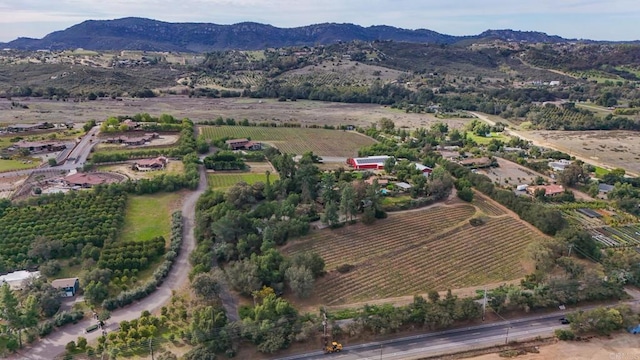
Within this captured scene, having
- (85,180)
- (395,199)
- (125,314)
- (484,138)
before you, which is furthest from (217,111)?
→ (125,314)

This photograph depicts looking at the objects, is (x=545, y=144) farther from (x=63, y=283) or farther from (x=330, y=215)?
(x=63, y=283)

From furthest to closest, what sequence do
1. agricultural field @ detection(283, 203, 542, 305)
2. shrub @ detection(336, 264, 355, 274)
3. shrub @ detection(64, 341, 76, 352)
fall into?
shrub @ detection(336, 264, 355, 274) → agricultural field @ detection(283, 203, 542, 305) → shrub @ detection(64, 341, 76, 352)

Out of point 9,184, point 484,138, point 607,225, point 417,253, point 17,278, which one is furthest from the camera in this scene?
point 484,138

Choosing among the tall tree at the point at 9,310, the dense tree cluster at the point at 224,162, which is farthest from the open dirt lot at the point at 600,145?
the tall tree at the point at 9,310

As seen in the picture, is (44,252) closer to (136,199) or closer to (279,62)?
(136,199)

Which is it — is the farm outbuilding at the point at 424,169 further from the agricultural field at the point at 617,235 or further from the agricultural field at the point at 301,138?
the agricultural field at the point at 617,235

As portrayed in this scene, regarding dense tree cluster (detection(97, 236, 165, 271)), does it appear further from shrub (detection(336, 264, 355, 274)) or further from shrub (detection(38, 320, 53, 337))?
shrub (detection(336, 264, 355, 274))

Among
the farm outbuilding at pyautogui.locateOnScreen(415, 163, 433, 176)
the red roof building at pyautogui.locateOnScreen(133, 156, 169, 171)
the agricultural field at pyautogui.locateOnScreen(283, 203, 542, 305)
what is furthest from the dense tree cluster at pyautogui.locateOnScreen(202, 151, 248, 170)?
the farm outbuilding at pyautogui.locateOnScreen(415, 163, 433, 176)
